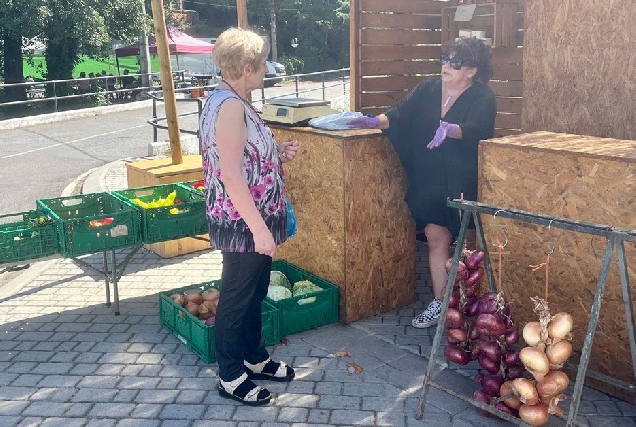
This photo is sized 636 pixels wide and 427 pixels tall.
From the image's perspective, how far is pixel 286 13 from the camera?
56250mm

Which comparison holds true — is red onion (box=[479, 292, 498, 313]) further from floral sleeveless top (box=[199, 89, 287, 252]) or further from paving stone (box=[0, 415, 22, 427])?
paving stone (box=[0, 415, 22, 427])

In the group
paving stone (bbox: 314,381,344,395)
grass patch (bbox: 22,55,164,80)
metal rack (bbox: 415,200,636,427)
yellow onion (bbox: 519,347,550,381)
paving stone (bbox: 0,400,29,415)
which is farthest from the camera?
grass patch (bbox: 22,55,164,80)

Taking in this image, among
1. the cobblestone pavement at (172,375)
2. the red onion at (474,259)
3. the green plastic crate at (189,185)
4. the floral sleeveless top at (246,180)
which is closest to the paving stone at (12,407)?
the cobblestone pavement at (172,375)

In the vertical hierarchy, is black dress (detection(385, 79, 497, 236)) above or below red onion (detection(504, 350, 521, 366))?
above

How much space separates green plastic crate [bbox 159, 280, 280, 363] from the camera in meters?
4.95

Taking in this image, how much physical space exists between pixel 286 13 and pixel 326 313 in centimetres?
5341

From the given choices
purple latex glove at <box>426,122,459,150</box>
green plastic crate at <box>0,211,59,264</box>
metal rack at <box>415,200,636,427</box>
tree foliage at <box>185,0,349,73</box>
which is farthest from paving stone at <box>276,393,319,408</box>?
tree foliage at <box>185,0,349,73</box>

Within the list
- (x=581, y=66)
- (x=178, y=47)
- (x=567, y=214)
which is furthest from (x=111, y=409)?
(x=178, y=47)

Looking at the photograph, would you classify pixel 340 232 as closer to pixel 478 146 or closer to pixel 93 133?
pixel 478 146

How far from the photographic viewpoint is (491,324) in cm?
404

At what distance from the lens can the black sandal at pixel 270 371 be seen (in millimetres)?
4719

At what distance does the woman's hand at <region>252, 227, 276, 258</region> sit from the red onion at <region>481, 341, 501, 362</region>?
1399 mm

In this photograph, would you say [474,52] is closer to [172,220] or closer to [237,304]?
[237,304]

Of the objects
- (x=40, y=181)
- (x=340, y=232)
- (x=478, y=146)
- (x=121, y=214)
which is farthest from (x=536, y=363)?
(x=40, y=181)
